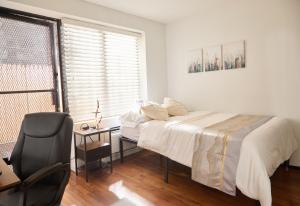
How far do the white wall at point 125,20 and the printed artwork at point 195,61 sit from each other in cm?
63

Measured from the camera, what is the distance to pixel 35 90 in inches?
111

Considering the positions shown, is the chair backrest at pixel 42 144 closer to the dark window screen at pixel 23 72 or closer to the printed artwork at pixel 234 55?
the dark window screen at pixel 23 72

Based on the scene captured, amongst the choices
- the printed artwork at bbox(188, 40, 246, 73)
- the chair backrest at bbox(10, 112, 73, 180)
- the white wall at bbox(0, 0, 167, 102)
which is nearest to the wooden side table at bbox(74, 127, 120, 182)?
the chair backrest at bbox(10, 112, 73, 180)

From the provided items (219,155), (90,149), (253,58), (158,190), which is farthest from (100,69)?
(253,58)

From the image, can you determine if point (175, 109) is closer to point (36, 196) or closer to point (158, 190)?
point (158, 190)

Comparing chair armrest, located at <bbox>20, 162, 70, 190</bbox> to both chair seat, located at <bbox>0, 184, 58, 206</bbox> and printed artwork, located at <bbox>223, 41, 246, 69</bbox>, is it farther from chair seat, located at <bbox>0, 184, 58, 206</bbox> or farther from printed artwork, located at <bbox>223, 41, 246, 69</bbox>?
printed artwork, located at <bbox>223, 41, 246, 69</bbox>

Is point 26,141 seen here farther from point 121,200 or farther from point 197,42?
point 197,42

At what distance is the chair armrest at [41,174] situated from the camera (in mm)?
1229

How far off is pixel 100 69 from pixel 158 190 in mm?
2141

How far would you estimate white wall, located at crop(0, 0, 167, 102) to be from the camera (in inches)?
105

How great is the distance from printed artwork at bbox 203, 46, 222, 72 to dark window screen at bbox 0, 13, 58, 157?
2.55m

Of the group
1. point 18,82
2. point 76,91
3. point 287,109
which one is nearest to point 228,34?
point 287,109

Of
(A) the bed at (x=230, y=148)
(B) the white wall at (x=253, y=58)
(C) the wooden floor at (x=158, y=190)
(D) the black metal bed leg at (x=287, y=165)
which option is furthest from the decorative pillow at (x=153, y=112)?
(D) the black metal bed leg at (x=287, y=165)

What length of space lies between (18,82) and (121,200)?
198 centimetres
